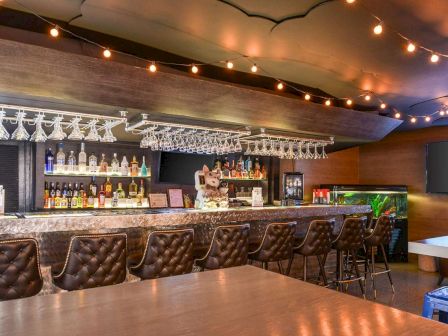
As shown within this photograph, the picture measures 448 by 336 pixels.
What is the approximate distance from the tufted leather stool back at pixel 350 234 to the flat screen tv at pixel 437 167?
3529 millimetres

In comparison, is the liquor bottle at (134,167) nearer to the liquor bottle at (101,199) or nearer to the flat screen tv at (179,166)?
the flat screen tv at (179,166)

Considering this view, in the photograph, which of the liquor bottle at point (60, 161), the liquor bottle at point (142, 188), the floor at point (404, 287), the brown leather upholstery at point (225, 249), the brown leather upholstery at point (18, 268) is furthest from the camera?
the liquor bottle at point (142, 188)

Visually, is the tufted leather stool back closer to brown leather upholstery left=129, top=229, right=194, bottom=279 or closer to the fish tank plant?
brown leather upholstery left=129, top=229, right=194, bottom=279

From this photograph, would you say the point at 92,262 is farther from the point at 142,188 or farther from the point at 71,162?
the point at 142,188

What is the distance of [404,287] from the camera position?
5.80 metres

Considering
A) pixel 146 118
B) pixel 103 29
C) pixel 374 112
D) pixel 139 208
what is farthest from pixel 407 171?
pixel 103 29

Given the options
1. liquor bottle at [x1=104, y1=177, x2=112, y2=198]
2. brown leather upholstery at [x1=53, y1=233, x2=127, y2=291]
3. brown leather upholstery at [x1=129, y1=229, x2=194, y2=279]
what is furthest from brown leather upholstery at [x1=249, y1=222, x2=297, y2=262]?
liquor bottle at [x1=104, y1=177, x2=112, y2=198]

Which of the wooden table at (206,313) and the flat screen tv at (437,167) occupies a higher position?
the flat screen tv at (437,167)

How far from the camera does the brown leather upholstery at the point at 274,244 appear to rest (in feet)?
13.4

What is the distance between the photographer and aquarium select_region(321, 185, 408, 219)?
7.64m

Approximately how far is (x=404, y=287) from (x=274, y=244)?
2890 millimetres

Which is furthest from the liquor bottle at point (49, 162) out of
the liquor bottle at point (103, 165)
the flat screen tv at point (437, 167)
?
the flat screen tv at point (437, 167)

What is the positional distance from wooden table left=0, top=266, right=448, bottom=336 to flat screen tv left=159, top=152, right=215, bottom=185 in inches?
171

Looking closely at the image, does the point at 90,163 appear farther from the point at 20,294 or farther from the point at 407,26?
the point at 407,26
